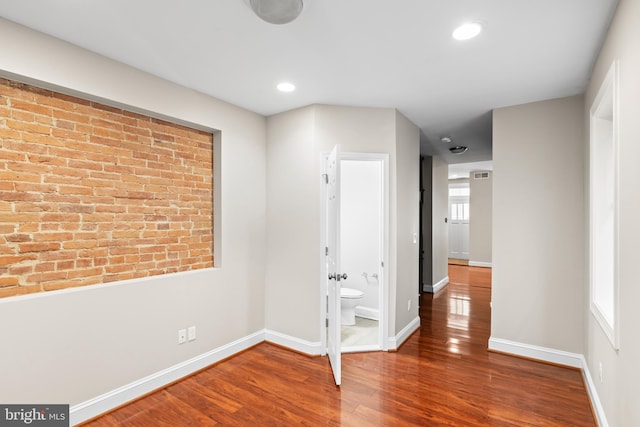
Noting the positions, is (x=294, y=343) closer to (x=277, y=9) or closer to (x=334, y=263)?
(x=334, y=263)

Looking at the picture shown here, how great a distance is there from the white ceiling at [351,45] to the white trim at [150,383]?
2.48m

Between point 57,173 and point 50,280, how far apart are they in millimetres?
728

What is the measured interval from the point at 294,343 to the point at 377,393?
1113 mm

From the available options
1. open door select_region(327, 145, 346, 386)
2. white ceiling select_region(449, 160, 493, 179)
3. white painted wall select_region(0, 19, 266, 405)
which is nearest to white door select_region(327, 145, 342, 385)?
open door select_region(327, 145, 346, 386)

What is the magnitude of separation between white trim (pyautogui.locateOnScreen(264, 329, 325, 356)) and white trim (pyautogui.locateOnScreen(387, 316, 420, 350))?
754 millimetres

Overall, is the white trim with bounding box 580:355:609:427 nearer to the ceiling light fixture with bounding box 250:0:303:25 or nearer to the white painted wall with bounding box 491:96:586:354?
the white painted wall with bounding box 491:96:586:354

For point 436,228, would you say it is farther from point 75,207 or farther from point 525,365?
point 75,207

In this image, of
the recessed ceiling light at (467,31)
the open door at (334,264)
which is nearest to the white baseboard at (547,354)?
the open door at (334,264)

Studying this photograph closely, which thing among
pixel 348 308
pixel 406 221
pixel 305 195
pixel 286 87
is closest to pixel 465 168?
pixel 406 221

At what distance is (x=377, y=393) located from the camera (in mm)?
2570

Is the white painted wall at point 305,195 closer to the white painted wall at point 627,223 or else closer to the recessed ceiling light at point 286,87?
the recessed ceiling light at point 286,87

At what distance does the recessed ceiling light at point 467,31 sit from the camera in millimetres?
1917

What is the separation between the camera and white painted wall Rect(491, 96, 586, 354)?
3027 mm

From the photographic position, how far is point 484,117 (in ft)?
12.1
